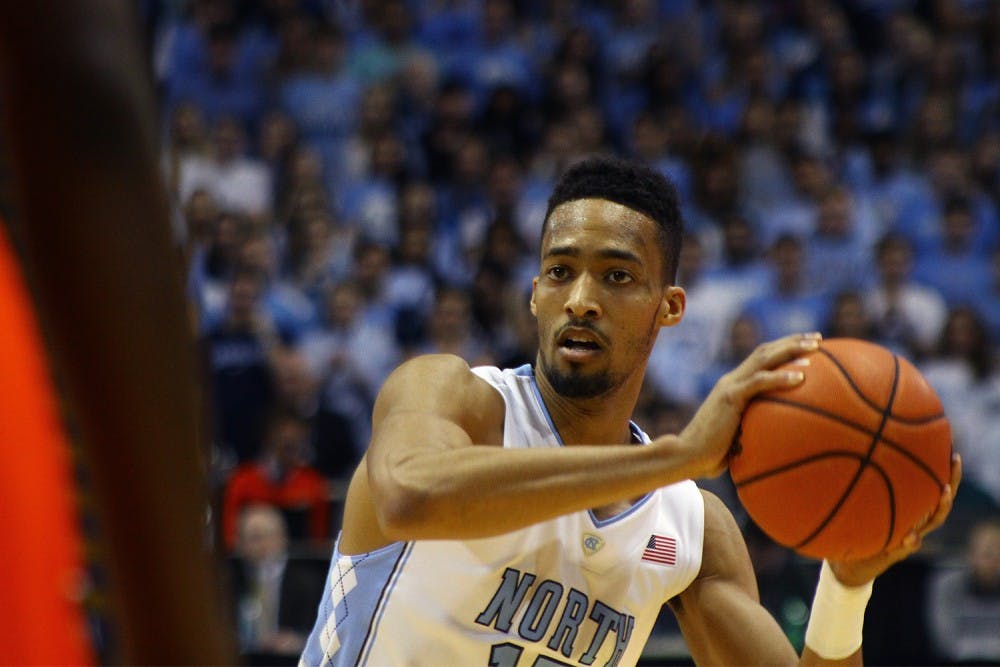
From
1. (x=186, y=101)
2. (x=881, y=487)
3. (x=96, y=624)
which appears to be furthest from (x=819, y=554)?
(x=186, y=101)

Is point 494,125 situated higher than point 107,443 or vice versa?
point 494,125

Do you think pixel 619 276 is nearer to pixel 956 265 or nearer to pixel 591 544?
pixel 591 544

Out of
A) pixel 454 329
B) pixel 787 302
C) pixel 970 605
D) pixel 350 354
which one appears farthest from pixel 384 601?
pixel 787 302

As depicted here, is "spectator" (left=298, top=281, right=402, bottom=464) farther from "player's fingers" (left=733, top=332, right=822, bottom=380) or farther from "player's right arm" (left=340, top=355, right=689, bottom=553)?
"player's fingers" (left=733, top=332, right=822, bottom=380)

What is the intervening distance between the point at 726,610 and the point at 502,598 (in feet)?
2.44

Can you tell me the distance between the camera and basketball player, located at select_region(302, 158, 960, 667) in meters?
3.48

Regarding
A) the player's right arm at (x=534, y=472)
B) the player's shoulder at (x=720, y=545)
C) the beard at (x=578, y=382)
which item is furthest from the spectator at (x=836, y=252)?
the player's right arm at (x=534, y=472)

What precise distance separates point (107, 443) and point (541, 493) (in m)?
2.16

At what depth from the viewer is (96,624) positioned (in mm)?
818

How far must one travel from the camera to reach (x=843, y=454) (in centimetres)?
296

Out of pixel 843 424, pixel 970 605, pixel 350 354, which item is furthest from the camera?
pixel 350 354

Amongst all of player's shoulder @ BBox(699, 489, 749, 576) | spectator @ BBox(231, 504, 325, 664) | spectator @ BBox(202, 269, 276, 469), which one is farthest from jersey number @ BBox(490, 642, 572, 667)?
spectator @ BBox(202, 269, 276, 469)

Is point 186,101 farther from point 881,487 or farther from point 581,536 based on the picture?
point 881,487

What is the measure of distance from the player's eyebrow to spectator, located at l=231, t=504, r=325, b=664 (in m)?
3.21
